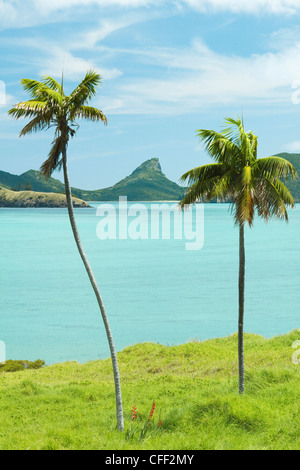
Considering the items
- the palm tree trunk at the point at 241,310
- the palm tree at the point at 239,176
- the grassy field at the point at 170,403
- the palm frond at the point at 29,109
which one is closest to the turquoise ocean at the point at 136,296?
the grassy field at the point at 170,403

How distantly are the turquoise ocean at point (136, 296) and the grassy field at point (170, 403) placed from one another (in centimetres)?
2060

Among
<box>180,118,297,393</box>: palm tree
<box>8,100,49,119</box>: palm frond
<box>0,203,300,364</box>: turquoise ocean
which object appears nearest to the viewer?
<box>8,100,49,119</box>: palm frond

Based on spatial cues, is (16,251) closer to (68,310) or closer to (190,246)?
(190,246)

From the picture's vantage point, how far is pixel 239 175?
19.9 meters

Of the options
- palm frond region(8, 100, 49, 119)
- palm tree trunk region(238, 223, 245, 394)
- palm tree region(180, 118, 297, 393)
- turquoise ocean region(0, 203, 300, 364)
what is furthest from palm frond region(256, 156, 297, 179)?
turquoise ocean region(0, 203, 300, 364)

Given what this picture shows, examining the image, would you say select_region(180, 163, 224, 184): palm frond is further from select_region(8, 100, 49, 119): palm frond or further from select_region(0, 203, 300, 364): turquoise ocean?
select_region(0, 203, 300, 364): turquoise ocean

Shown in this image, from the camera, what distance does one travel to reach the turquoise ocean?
237ft

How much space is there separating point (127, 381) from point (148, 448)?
13.0 meters

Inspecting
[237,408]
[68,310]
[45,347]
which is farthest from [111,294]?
[237,408]

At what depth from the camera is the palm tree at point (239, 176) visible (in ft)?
64.3

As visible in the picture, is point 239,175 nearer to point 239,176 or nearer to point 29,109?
point 239,176

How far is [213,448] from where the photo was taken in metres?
16.9

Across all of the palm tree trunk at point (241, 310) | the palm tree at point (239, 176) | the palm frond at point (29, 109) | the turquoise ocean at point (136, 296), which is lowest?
the turquoise ocean at point (136, 296)

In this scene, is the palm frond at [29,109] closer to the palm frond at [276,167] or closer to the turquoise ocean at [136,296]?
the palm frond at [276,167]
